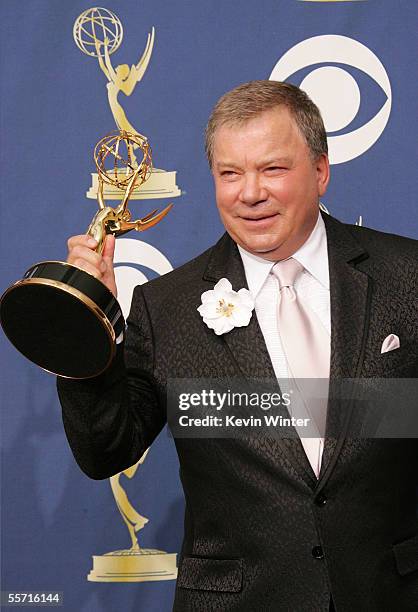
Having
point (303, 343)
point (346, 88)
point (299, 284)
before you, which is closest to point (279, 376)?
point (303, 343)

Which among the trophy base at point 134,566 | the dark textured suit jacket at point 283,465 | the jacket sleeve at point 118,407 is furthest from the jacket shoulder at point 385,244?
the trophy base at point 134,566

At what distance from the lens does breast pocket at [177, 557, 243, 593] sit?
5.42 feet

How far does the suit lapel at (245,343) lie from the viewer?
1.60 meters

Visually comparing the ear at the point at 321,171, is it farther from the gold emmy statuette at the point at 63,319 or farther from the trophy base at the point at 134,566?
the trophy base at the point at 134,566

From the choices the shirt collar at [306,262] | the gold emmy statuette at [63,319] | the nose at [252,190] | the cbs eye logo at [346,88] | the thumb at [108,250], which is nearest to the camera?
the gold emmy statuette at [63,319]

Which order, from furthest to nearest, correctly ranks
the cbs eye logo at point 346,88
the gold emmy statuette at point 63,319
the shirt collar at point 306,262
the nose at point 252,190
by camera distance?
the cbs eye logo at point 346,88
the shirt collar at point 306,262
the nose at point 252,190
the gold emmy statuette at point 63,319

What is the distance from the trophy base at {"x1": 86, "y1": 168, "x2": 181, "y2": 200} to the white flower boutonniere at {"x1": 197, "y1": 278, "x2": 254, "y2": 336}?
0.58 m

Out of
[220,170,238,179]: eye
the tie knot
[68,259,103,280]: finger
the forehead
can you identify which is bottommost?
the tie knot

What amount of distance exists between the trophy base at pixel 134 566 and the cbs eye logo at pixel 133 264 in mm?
537

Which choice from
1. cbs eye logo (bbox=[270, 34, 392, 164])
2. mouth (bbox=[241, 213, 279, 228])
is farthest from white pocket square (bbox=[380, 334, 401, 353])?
cbs eye logo (bbox=[270, 34, 392, 164])

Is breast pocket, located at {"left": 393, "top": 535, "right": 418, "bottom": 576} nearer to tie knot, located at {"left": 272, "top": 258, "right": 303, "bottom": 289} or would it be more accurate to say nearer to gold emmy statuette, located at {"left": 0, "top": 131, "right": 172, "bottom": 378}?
tie knot, located at {"left": 272, "top": 258, "right": 303, "bottom": 289}

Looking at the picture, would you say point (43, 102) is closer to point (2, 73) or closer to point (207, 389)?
point (2, 73)

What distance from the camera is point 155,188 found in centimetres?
226

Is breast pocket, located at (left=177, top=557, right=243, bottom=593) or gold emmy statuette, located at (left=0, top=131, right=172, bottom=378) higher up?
gold emmy statuette, located at (left=0, top=131, right=172, bottom=378)
